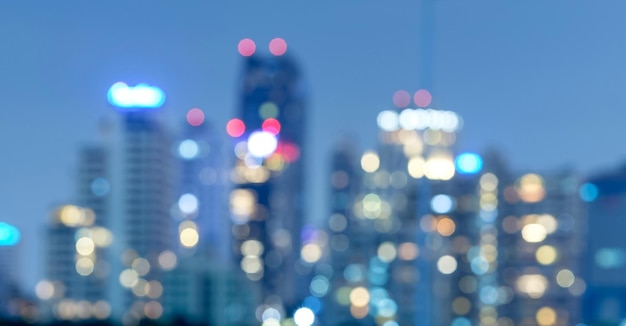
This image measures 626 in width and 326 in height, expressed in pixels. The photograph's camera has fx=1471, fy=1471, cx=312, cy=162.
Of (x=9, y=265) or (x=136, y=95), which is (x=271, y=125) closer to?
(x=9, y=265)

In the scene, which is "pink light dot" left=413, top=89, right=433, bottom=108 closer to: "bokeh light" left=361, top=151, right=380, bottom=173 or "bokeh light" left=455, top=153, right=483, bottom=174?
"bokeh light" left=455, top=153, right=483, bottom=174

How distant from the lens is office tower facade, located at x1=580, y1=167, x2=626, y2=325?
5356 cm

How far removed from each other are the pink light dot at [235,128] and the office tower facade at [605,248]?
10115 cm

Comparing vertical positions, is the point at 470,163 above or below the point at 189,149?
below

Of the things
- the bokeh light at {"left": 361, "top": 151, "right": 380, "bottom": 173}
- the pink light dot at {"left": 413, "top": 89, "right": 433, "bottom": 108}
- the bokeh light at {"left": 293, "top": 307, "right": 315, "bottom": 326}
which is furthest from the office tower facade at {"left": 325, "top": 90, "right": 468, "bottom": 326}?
the bokeh light at {"left": 293, "top": 307, "right": 315, "bottom": 326}

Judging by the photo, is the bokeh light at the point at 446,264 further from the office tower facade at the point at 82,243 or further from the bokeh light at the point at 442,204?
the office tower facade at the point at 82,243

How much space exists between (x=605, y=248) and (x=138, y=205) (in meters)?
76.3

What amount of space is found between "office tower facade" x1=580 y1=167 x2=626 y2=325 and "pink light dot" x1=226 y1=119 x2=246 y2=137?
101 metres

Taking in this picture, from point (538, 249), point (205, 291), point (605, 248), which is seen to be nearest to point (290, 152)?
point (205, 291)

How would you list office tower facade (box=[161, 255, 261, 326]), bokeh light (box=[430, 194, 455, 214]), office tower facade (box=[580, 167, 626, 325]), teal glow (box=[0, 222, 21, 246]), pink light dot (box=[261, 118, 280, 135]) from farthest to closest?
pink light dot (box=[261, 118, 280, 135]), office tower facade (box=[161, 255, 261, 326]), bokeh light (box=[430, 194, 455, 214]), teal glow (box=[0, 222, 21, 246]), office tower facade (box=[580, 167, 626, 325])

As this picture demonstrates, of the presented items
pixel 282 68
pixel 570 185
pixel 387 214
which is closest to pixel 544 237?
pixel 570 185

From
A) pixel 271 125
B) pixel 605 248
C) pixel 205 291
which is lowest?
pixel 205 291

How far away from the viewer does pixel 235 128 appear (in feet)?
544

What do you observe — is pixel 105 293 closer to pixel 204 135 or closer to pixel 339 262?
pixel 339 262
